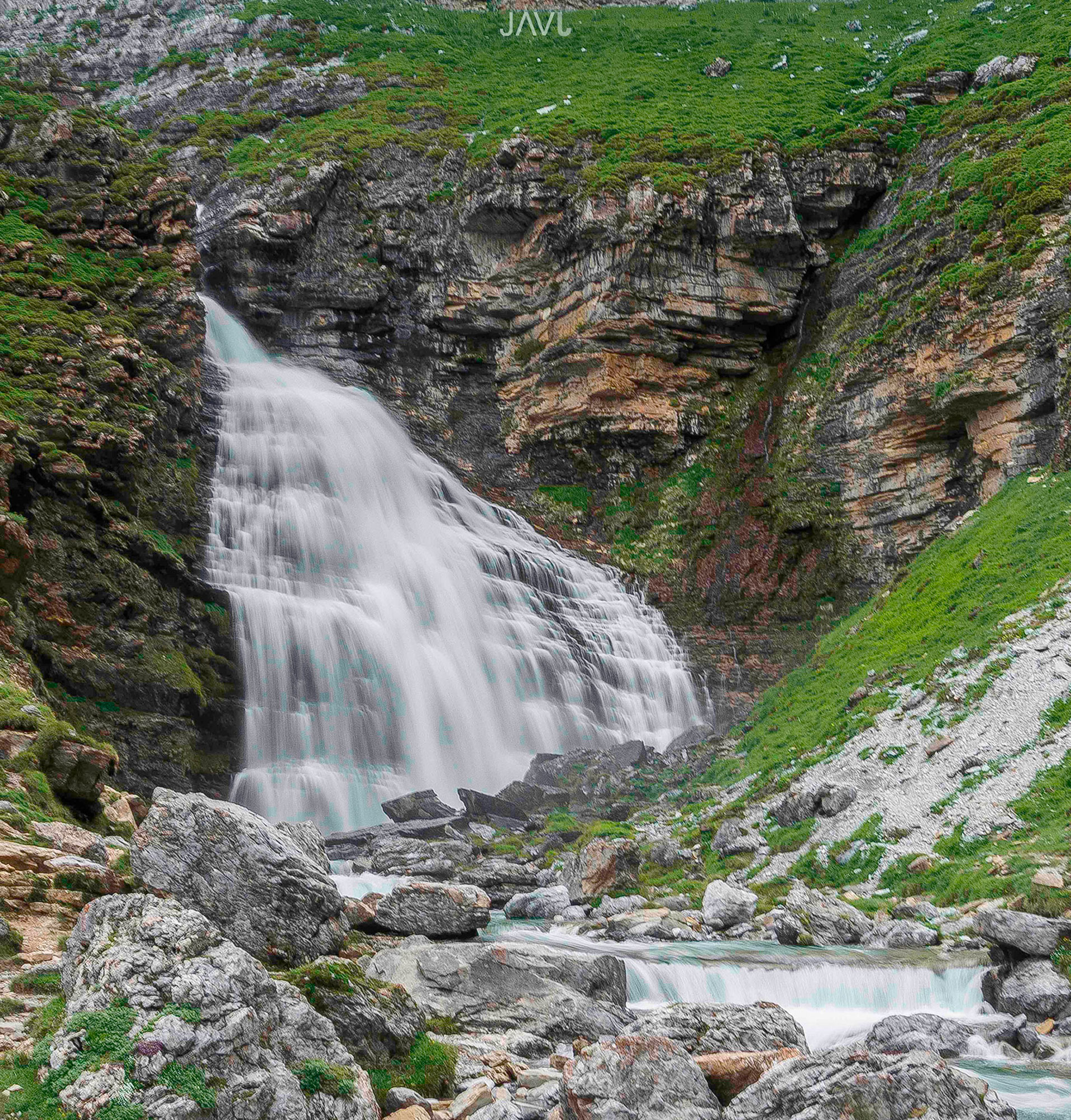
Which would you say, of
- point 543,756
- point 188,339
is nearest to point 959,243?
point 543,756

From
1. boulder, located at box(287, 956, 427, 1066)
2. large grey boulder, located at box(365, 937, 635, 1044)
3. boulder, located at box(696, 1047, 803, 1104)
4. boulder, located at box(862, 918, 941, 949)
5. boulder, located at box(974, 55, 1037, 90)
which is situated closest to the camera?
boulder, located at box(696, 1047, 803, 1104)

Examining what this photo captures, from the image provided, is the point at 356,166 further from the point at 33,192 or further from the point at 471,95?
the point at 33,192

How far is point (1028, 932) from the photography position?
10.7 meters

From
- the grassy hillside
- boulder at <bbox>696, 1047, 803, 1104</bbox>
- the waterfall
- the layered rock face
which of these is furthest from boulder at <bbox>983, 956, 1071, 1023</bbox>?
the grassy hillside

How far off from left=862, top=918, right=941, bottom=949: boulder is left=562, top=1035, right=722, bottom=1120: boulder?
7130 millimetres

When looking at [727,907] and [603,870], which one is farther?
[603,870]

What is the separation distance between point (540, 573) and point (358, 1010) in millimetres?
32322

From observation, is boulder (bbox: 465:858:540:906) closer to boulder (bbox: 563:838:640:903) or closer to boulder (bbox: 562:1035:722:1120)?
boulder (bbox: 563:838:640:903)

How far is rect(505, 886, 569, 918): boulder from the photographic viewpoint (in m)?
17.2

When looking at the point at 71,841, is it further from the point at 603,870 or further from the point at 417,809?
the point at 417,809

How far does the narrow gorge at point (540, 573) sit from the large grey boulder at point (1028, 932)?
0.05 metres

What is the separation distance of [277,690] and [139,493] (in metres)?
8.10

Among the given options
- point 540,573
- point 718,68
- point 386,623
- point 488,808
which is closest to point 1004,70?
point 718,68

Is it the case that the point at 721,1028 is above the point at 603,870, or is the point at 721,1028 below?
above
